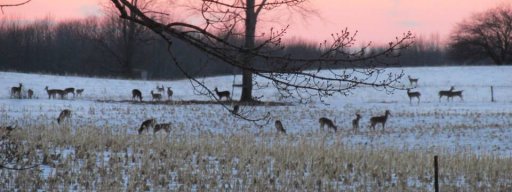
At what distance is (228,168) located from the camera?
12.6 meters

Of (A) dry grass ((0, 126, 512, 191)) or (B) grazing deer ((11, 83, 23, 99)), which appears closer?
(A) dry grass ((0, 126, 512, 191))

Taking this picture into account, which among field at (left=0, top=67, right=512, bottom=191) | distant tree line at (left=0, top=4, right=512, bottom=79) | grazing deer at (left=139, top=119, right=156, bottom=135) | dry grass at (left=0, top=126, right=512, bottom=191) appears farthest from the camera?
distant tree line at (left=0, top=4, right=512, bottom=79)

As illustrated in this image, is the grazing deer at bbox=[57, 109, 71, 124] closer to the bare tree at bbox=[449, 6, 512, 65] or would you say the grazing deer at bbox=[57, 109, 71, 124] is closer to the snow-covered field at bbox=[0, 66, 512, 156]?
the snow-covered field at bbox=[0, 66, 512, 156]

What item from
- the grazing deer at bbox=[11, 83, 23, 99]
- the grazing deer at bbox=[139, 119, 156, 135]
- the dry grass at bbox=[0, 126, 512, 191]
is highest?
the grazing deer at bbox=[11, 83, 23, 99]

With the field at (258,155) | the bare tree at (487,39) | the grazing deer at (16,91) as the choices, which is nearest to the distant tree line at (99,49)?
the bare tree at (487,39)

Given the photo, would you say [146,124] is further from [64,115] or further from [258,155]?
[258,155]

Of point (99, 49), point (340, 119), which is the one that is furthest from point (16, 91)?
point (99, 49)

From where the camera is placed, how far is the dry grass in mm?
11188

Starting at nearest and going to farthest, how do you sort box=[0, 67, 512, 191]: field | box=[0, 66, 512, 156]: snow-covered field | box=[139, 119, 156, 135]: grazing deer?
box=[0, 67, 512, 191]: field < box=[139, 119, 156, 135]: grazing deer < box=[0, 66, 512, 156]: snow-covered field

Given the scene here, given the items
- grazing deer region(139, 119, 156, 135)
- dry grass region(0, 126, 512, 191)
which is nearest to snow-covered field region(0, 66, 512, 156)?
grazing deer region(139, 119, 156, 135)

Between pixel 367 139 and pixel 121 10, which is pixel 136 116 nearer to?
pixel 367 139

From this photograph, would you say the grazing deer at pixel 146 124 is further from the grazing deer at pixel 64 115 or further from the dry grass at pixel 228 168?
the grazing deer at pixel 64 115

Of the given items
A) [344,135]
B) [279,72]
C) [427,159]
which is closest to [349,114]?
[344,135]

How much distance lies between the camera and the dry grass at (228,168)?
36.7ft
